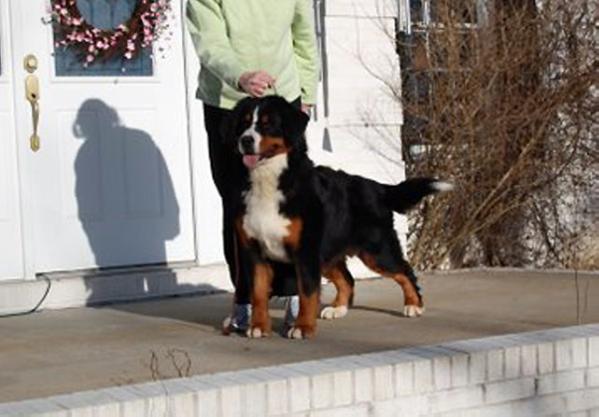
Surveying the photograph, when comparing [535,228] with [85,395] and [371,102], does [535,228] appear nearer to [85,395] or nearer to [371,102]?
[371,102]

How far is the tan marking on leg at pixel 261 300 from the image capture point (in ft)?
18.7

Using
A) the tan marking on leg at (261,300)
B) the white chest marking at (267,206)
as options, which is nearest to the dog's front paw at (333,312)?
the tan marking on leg at (261,300)

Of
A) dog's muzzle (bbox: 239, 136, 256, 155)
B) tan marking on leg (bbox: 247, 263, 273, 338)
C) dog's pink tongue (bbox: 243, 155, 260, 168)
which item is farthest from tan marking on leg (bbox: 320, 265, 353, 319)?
dog's muzzle (bbox: 239, 136, 256, 155)

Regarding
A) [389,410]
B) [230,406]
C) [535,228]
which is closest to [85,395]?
[230,406]

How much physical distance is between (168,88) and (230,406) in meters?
3.88

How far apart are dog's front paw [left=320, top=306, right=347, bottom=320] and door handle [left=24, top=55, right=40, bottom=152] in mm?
2137

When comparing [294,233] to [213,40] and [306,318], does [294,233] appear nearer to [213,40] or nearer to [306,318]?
[306,318]

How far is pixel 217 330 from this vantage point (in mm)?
6148

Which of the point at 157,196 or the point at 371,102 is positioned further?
the point at 371,102

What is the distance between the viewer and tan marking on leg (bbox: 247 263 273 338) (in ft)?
18.7

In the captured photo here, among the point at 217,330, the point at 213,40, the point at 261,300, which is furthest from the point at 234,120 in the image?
the point at 217,330

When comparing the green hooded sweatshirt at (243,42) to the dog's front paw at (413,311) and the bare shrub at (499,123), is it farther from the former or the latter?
the bare shrub at (499,123)

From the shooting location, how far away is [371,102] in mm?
8945

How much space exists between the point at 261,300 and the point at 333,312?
87cm
